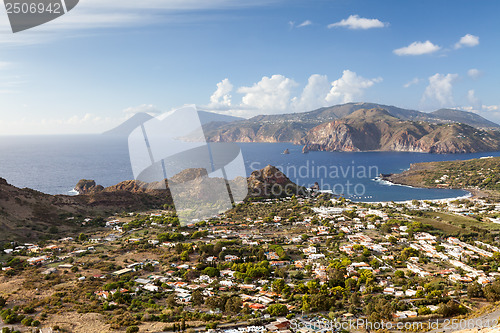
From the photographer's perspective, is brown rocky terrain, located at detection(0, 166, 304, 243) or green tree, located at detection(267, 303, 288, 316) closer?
green tree, located at detection(267, 303, 288, 316)

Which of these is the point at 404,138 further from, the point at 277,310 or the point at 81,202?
the point at 277,310

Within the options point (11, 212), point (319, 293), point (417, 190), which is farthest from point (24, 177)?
point (417, 190)

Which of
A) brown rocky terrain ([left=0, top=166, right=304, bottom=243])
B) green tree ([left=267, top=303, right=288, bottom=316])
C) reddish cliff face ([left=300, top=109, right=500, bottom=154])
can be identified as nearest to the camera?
green tree ([left=267, top=303, right=288, bottom=316])

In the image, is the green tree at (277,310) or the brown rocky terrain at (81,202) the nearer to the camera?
the green tree at (277,310)

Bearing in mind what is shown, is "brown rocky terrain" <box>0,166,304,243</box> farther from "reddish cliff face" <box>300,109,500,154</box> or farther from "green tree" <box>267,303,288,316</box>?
"reddish cliff face" <box>300,109,500,154</box>

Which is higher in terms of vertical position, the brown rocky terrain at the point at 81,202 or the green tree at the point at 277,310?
the brown rocky terrain at the point at 81,202

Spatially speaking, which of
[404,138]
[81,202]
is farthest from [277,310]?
[404,138]

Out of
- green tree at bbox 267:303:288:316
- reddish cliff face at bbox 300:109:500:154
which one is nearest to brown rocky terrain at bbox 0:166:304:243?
green tree at bbox 267:303:288:316

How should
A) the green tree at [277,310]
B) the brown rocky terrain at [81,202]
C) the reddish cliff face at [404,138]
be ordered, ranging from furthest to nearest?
the reddish cliff face at [404,138], the brown rocky terrain at [81,202], the green tree at [277,310]

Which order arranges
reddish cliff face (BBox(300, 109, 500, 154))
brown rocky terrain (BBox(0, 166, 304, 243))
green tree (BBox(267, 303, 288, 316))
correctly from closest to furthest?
green tree (BBox(267, 303, 288, 316)) < brown rocky terrain (BBox(0, 166, 304, 243)) < reddish cliff face (BBox(300, 109, 500, 154))

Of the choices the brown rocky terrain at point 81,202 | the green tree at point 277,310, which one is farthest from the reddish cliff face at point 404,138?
the green tree at point 277,310

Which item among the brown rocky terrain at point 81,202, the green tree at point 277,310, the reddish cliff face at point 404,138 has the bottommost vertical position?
the green tree at point 277,310

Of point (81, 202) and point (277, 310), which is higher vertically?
point (81, 202)

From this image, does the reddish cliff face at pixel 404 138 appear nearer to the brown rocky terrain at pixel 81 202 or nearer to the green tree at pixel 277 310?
the brown rocky terrain at pixel 81 202
